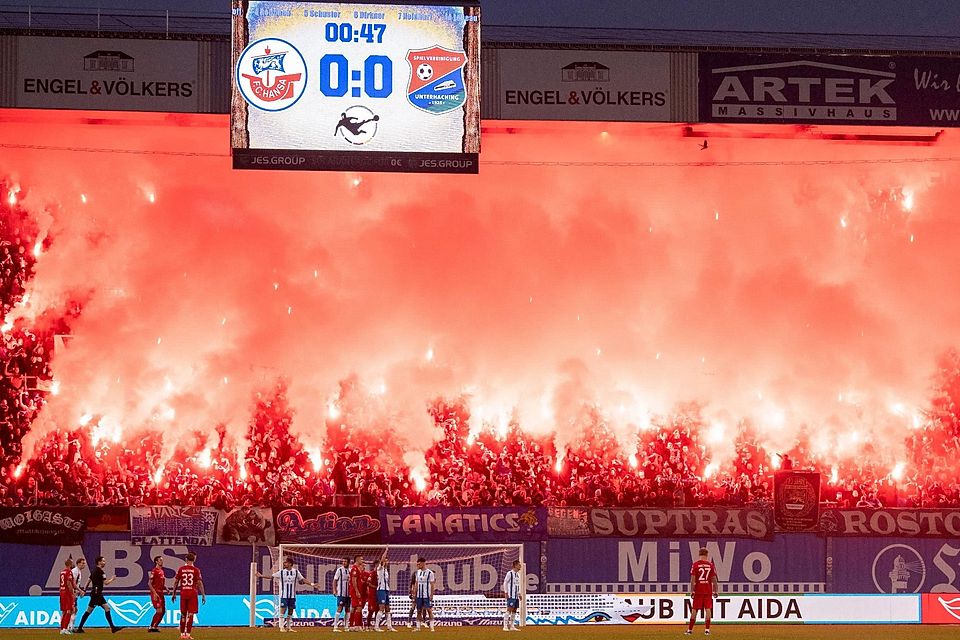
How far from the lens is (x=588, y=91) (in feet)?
106

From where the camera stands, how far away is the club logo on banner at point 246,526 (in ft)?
110

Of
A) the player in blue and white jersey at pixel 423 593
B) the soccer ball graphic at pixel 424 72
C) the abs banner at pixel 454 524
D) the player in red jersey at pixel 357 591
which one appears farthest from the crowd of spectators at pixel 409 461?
the soccer ball graphic at pixel 424 72

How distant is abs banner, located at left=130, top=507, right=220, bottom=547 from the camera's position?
3325 centimetres

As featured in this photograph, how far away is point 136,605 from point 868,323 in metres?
27.0

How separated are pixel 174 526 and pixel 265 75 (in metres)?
12.0

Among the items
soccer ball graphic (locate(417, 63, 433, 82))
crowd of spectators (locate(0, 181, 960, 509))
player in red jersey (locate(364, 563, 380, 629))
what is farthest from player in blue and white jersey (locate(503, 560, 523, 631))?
soccer ball graphic (locate(417, 63, 433, 82))

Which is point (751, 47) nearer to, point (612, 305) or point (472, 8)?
point (472, 8)

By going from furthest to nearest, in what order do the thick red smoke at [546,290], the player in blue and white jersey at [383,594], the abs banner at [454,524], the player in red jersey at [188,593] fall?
the thick red smoke at [546,290]
the abs banner at [454,524]
the player in blue and white jersey at [383,594]
the player in red jersey at [188,593]

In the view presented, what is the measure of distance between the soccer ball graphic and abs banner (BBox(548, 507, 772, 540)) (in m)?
11.9

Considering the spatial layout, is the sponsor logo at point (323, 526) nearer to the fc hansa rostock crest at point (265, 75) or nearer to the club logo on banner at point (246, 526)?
the club logo on banner at point (246, 526)

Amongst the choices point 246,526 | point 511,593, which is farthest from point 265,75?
point 511,593

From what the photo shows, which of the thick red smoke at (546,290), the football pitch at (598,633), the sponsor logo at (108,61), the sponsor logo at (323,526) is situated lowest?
the football pitch at (598,633)

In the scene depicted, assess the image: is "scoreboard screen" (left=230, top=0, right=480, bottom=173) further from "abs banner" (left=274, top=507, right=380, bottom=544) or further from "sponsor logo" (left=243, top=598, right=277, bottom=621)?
"sponsor logo" (left=243, top=598, right=277, bottom=621)

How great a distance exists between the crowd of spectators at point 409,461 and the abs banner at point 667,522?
566 centimetres
